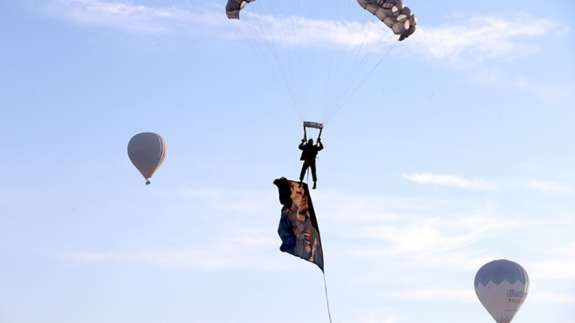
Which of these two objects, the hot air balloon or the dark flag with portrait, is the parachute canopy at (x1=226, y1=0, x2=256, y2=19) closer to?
the dark flag with portrait

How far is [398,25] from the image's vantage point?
48.2 metres

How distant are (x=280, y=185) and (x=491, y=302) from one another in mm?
29638

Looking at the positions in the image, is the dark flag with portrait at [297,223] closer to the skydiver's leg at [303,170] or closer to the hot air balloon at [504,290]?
the skydiver's leg at [303,170]

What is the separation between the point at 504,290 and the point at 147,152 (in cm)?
1804

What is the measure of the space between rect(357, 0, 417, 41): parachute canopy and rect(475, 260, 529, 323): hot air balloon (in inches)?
1110

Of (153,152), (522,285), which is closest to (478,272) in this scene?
(522,285)

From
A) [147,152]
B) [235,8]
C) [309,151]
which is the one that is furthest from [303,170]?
[147,152]

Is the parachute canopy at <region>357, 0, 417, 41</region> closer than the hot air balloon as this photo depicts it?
Yes

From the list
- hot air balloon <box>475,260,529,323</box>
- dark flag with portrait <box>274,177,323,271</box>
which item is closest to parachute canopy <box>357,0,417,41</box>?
dark flag with portrait <box>274,177,323,271</box>

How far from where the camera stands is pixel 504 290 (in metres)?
74.2

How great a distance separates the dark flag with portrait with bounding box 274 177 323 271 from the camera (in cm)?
4688

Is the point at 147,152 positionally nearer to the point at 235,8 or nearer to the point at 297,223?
the point at 235,8

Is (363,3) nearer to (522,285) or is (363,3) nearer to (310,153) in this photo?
(310,153)

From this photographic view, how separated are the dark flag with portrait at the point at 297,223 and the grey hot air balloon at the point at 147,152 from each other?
20385 mm
